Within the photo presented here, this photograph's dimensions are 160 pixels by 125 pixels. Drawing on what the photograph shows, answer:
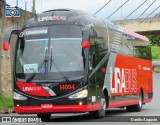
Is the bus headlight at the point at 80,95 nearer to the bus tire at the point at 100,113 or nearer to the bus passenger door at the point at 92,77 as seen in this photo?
the bus passenger door at the point at 92,77

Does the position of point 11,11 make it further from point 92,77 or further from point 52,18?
point 92,77

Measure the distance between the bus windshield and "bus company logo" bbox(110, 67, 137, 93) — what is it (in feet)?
10.5

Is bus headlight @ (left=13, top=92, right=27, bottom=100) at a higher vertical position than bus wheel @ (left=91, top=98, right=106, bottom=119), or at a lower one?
higher

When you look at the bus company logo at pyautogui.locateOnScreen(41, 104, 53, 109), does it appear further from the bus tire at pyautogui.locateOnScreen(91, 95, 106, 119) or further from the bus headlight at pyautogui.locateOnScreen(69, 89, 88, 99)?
the bus tire at pyautogui.locateOnScreen(91, 95, 106, 119)

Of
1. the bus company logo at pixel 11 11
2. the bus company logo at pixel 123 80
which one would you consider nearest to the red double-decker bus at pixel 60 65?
Answer: the bus company logo at pixel 123 80

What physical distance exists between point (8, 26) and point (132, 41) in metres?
7.46

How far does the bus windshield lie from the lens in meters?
16.5

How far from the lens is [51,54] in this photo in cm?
1661

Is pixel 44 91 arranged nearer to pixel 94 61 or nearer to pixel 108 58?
pixel 94 61

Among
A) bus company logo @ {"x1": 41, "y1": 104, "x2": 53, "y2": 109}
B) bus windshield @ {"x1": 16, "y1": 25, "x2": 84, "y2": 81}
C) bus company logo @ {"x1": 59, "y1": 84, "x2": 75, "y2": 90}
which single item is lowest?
bus company logo @ {"x1": 41, "y1": 104, "x2": 53, "y2": 109}

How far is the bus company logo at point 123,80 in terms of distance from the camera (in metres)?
19.8

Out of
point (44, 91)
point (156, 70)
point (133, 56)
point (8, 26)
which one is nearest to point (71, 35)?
point (44, 91)

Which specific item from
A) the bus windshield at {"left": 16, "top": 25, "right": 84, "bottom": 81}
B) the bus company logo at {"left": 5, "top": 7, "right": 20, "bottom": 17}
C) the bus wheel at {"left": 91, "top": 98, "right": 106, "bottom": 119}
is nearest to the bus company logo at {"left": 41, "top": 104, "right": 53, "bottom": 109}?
the bus windshield at {"left": 16, "top": 25, "right": 84, "bottom": 81}

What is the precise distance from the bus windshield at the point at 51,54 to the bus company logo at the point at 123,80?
3.19 m
